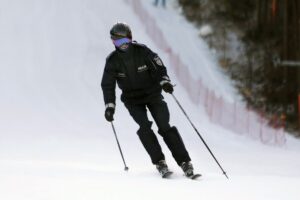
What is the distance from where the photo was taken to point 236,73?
1970 centimetres

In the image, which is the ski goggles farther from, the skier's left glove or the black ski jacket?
the skier's left glove

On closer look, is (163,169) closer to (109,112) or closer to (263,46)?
(109,112)

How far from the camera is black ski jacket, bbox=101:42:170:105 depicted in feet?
22.9

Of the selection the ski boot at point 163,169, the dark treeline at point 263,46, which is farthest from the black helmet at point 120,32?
the dark treeline at point 263,46

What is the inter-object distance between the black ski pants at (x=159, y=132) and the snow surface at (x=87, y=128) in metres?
0.27

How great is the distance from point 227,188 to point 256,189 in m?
0.25

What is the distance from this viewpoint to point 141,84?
22.9 ft

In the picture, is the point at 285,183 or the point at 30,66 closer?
the point at 285,183

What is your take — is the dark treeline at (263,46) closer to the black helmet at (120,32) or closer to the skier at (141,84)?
the skier at (141,84)

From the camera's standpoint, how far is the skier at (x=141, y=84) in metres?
6.92

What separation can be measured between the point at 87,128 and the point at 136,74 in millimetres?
6892

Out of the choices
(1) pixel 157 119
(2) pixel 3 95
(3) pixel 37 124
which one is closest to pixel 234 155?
(3) pixel 37 124

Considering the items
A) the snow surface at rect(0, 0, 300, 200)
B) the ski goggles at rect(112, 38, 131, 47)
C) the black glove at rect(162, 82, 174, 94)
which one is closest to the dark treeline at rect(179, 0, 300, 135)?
the snow surface at rect(0, 0, 300, 200)

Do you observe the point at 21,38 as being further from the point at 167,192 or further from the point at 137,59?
the point at 167,192
